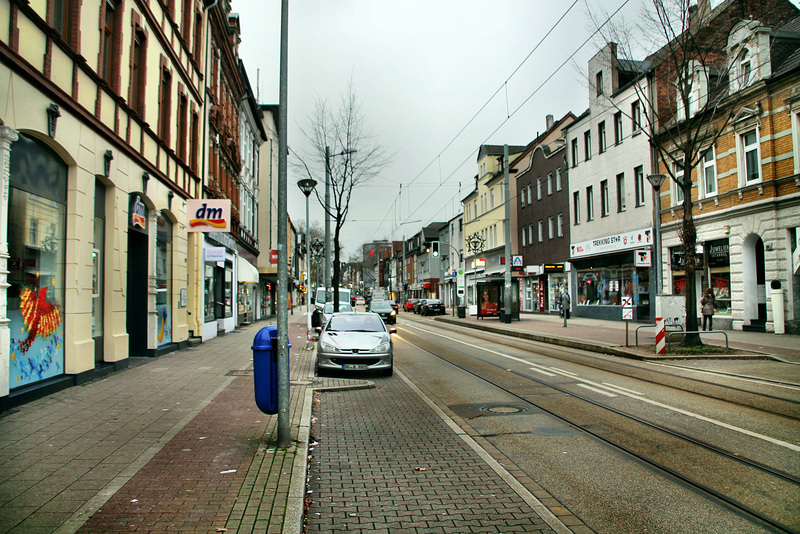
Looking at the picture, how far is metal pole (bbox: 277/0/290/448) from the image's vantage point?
239 inches

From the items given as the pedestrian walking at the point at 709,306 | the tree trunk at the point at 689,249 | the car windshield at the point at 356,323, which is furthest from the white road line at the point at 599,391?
the pedestrian walking at the point at 709,306

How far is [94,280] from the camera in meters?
10.8

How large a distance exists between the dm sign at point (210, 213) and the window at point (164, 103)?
2169 millimetres

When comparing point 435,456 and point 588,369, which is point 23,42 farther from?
point 588,369

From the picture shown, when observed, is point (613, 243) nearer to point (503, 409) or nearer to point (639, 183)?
point (639, 183)

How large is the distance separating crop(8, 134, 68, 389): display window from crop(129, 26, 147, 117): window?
14.5 ft

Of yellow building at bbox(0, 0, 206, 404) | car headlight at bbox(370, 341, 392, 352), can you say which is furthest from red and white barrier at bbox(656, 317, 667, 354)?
yellow building at bbox(0, 0, 206, 404)

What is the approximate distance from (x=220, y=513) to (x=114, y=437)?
279 cm

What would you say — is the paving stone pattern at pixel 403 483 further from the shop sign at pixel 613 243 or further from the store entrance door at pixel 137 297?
the shop sign at pixel 613 243

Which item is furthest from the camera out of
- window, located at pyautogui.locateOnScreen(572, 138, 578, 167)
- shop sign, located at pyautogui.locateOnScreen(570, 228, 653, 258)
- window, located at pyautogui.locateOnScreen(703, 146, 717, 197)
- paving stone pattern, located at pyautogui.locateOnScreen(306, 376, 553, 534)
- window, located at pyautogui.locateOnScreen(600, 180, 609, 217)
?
window, located at pyautogui.locateOnScreen(572, 138, 578, 167)

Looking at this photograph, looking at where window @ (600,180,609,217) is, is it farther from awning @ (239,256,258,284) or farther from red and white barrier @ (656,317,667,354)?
awning @ (239,256,258,284)

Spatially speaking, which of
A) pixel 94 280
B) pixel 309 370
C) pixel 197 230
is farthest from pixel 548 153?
pixel 94 280

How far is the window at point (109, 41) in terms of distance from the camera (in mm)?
11359

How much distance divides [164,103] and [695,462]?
15.2 metres
